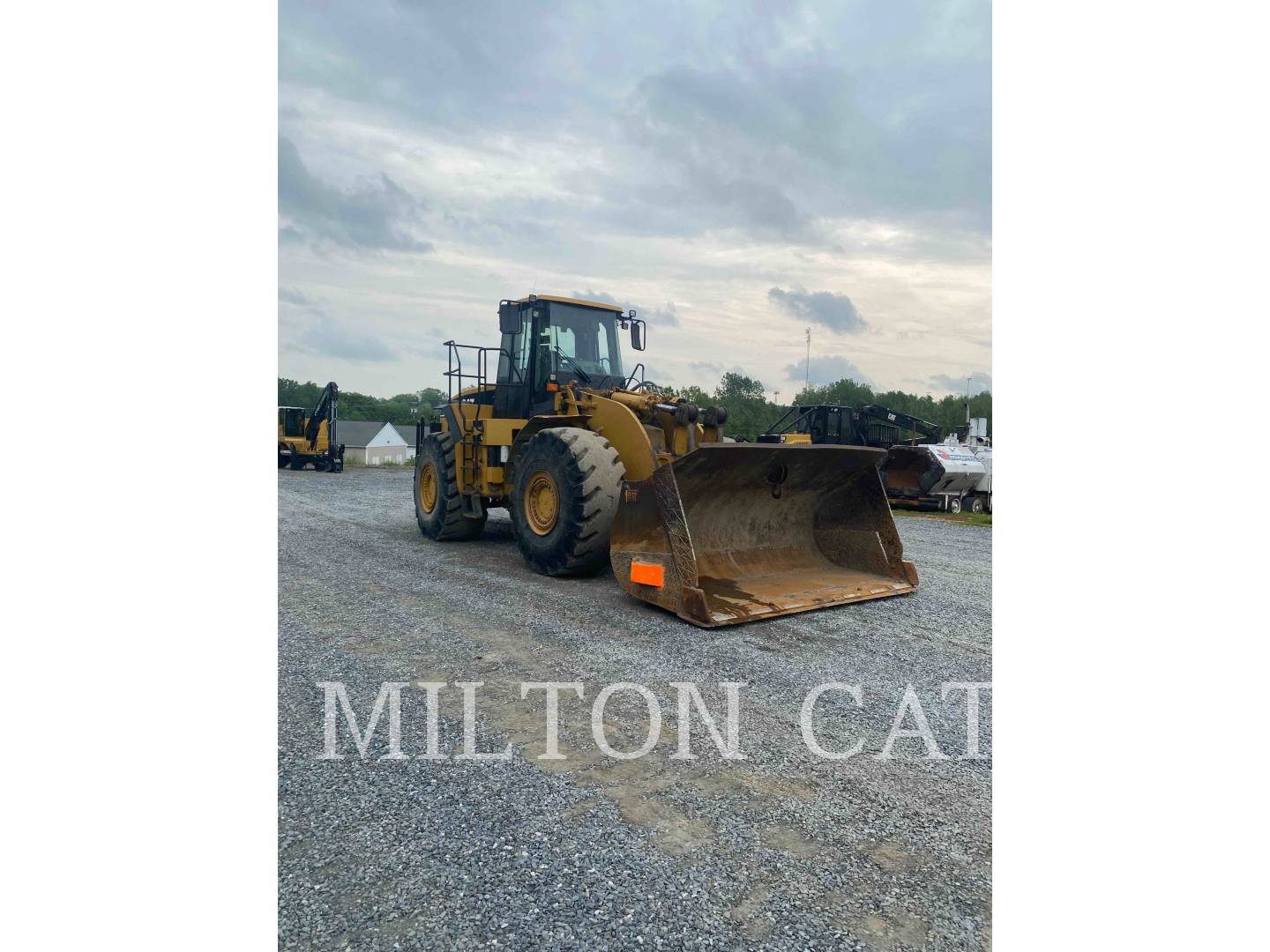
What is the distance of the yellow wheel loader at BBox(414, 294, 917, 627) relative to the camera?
562 cm

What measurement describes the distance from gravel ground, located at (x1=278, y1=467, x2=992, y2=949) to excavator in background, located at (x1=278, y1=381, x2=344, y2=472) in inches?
971

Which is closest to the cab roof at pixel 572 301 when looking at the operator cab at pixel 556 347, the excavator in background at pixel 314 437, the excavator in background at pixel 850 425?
the operator cab at pixel 556 347

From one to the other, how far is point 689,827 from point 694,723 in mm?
934

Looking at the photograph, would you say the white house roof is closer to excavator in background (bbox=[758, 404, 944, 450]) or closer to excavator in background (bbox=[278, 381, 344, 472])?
excavator in background (bbox=[278, 381, 344, 472])

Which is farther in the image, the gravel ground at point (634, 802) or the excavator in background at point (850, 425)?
the excavator in background at point (850, 425)

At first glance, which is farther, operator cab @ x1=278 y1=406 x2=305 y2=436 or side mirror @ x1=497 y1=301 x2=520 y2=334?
operator cab @ x1=278 y1=406 x2=305 y2=436

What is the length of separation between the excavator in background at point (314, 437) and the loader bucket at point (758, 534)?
2442cm

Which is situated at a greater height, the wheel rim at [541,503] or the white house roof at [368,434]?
the white house roof at [368,434]

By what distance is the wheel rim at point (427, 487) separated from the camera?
9.77 metres

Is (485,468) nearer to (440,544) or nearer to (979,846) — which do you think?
(440,544)

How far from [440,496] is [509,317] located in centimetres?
231

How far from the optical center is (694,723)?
11.7ft

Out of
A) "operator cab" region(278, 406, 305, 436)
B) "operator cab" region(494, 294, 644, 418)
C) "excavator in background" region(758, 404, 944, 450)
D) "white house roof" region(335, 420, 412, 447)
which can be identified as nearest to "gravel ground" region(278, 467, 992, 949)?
"operator cab" region(494, 294, 644, 418)

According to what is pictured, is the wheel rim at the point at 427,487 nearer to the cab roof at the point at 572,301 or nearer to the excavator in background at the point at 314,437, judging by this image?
the cab roof at the point at 572,301
